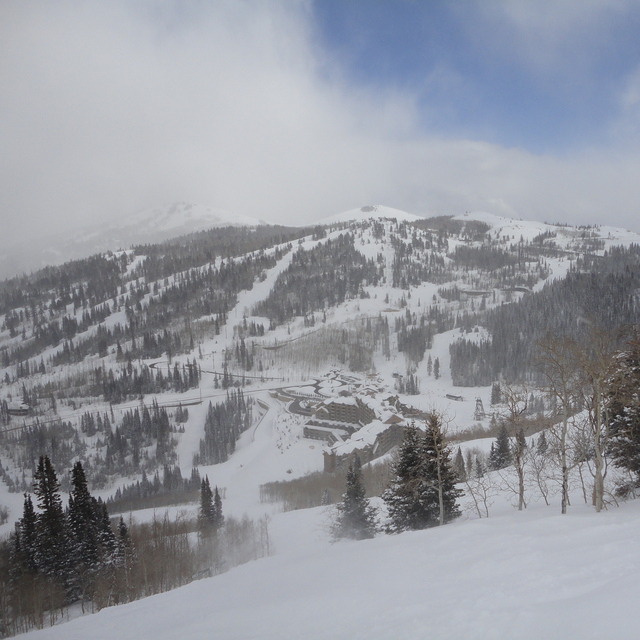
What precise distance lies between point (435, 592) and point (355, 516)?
16.9 metres

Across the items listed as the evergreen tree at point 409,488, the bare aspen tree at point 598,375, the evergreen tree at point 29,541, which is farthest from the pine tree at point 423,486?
the evergreen tree at point 29,541

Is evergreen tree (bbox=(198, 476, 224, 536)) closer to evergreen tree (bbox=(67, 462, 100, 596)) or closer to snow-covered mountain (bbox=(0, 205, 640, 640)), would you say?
snow-covered mountain (bbox=(0, 205, 640, 640))

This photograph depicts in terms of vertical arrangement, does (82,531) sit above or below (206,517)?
above

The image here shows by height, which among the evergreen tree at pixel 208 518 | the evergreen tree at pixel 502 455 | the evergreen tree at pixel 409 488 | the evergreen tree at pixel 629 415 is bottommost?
the evergreen tree at pixel 208 518

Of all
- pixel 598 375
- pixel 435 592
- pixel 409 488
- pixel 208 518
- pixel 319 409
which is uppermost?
pixel 598 375

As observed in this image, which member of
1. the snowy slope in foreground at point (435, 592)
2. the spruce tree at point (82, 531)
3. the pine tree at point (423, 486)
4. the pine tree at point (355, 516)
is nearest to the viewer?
the snowy slope in foreground at point (435, 592)

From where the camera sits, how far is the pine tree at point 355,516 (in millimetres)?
24562

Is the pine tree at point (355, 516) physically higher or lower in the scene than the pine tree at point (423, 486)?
lower

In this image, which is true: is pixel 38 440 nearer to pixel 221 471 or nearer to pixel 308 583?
pixel 221 471

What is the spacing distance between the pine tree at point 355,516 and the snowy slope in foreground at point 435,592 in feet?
28.6

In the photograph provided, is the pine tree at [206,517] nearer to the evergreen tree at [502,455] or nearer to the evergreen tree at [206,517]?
the evergreen tree at [206,517]

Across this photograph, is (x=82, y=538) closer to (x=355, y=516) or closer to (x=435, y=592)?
(x=355, y=516)

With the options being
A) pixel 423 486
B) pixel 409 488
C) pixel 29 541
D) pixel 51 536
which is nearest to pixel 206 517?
pixel 51 536

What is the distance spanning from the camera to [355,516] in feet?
80.7
